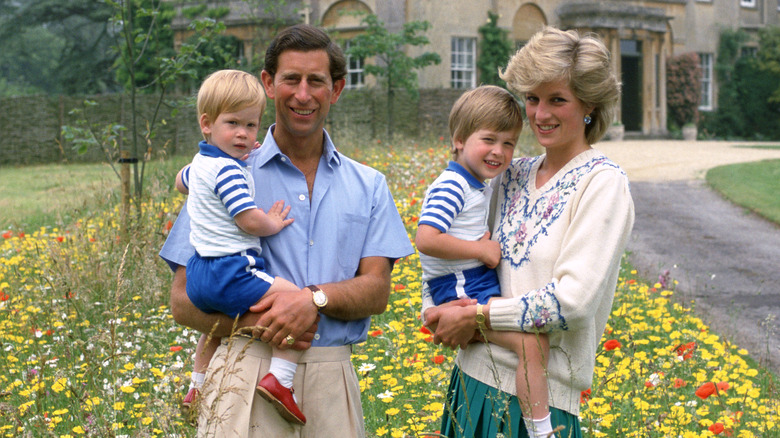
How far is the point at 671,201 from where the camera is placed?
14.0 metres

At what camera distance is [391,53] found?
22312 mm

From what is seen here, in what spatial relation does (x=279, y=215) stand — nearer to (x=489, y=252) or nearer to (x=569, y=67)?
(x=489, y=252)

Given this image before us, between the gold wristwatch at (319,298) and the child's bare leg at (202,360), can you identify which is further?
the child's bare leg at (202,360)

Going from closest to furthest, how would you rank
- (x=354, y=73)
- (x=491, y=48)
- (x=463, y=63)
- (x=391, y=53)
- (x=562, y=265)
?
1. (x=562, y=265)
2. (x=391, y=53)
3. (x=491, y=48)
4. (x=463, y=63)
5. (x=354, y=73)

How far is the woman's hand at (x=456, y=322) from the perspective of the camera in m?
2.71

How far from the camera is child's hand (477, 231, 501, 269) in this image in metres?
2.79

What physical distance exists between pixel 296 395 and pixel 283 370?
160 millimetres

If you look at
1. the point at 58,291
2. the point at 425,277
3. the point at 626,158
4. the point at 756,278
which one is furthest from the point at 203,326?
the point at 626,158

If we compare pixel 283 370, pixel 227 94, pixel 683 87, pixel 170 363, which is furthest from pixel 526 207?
pixel 683 87

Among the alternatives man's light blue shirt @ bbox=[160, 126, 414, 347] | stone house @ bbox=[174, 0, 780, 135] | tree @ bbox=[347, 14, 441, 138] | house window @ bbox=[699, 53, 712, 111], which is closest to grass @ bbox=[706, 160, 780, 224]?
tree @ bbox=[347, 14, 441, 138]

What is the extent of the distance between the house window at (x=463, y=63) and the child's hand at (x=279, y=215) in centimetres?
2526

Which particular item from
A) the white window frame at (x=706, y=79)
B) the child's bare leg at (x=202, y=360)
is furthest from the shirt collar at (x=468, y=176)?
the white window frame at (x=706, y=79)

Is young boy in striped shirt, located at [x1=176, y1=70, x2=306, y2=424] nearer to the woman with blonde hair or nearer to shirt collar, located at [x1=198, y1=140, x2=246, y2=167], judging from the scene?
shirt collar, located at [x1=198, y1=140, x2=246, y2=167]

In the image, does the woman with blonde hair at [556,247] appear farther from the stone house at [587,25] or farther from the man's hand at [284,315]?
the stone house at [587,25]
